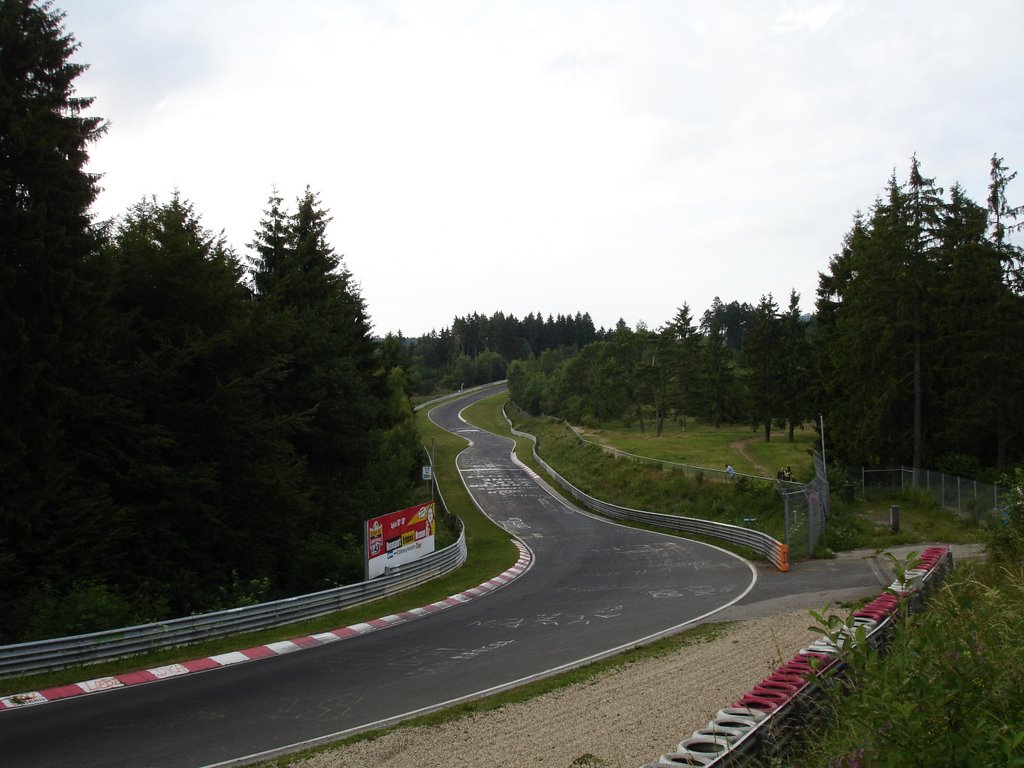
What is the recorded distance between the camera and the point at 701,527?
35.3 meters

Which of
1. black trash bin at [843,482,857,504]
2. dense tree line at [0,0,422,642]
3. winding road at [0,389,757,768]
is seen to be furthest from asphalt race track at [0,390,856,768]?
black trash bin at [843,482,857,504]

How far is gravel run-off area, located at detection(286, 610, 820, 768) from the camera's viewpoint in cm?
978

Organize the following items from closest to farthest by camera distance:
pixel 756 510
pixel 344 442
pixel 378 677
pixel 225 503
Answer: pixel 378 677 < pixel 225 503 < pixel 344 442 < pixel 756 510

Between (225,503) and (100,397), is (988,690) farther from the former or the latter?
(225,503)

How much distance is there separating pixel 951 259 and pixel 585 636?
3279 cm

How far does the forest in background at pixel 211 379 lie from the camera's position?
1770cm

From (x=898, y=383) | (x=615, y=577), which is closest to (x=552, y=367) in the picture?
(x=898, y=383)

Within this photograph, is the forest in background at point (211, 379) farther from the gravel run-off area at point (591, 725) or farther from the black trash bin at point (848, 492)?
the gravel run-off area at point (591, 725)

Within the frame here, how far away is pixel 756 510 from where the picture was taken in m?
36.3

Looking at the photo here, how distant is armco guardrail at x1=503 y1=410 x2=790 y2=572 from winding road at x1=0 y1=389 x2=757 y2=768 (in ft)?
3.77

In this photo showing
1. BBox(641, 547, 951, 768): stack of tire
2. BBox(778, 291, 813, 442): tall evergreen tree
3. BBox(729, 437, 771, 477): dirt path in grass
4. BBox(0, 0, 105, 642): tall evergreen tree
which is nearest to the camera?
BBox(641, 547, 951, 768): stack of tire

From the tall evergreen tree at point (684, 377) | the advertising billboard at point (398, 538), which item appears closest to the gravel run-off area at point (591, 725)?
the advertising billboard at point (398, 538)

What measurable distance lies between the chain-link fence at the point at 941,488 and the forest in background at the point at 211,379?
2.17m

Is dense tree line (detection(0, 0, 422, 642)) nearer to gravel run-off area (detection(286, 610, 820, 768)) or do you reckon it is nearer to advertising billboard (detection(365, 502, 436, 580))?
advertising billboard (detection(365, 502, 436, 580))
